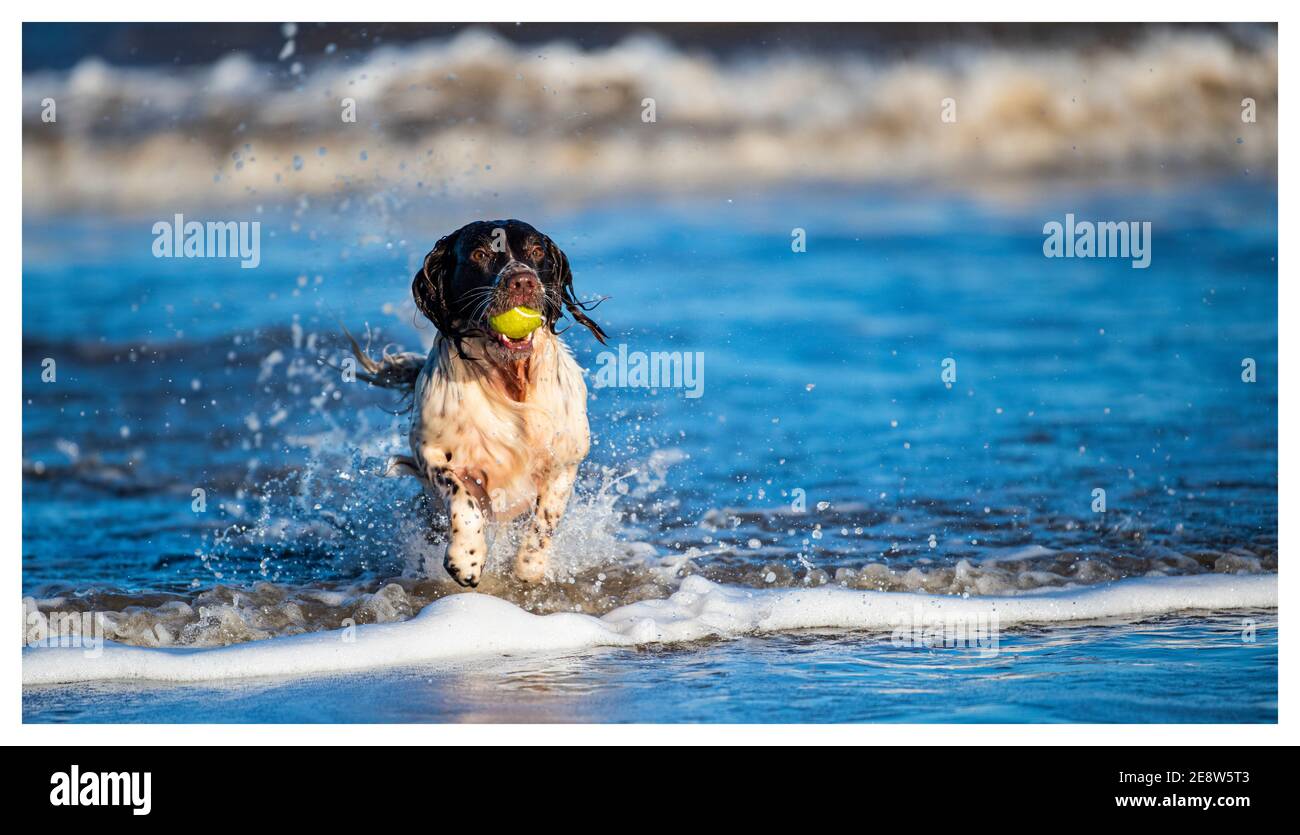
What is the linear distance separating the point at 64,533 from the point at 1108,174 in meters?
8.66

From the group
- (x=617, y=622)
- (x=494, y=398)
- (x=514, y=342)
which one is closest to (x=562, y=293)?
(x=514, y=342)

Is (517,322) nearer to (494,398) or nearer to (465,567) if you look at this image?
(494,398)

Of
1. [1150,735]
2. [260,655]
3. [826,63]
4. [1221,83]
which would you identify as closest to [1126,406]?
[1221,83]

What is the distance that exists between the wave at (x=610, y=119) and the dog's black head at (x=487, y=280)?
5.40m

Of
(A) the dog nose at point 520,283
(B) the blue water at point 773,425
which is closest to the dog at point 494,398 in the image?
(A) the dog nose at point 520,283

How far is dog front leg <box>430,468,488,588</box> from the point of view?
5855 millimetres

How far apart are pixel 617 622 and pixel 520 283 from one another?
56.7 inches

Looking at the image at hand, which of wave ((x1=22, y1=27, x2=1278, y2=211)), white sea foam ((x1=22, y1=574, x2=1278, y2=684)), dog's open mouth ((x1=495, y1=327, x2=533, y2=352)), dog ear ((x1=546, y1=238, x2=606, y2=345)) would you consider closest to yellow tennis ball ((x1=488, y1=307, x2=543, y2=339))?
dog's open mouth ((x1=495, y1=327, x2=533, y2=352))

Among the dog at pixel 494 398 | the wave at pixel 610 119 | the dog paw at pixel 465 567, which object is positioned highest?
the wave at pixel 610 119

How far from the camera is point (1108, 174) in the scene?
38.9ft

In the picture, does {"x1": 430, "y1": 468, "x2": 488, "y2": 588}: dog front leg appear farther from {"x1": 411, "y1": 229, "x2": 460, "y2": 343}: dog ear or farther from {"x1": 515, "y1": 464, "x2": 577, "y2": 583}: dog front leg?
{"x1": 411, "y1": 229, "x2": 460, "y2": 343}: dog ear

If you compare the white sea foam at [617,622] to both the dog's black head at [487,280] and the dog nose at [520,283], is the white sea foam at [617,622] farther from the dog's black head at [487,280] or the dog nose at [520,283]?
the dog nose at [520,283]

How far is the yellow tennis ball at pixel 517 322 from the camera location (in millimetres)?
5645
